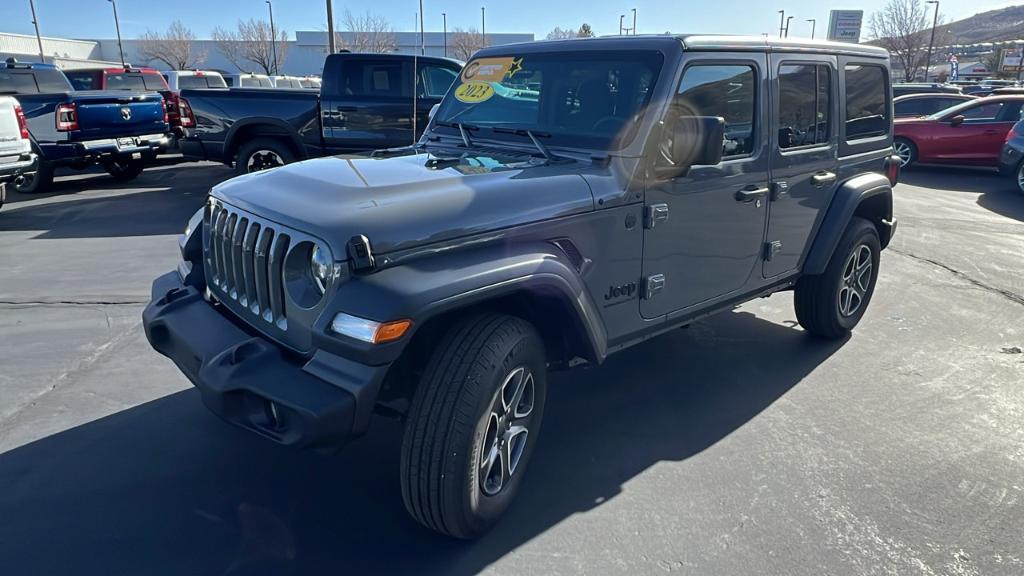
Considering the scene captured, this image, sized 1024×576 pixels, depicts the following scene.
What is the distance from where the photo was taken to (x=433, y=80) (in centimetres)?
945

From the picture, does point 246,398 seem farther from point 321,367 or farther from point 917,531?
point 917,531

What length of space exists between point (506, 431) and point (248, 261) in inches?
48.6

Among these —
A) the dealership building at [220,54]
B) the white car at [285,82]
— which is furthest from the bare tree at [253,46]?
the white car at [285,82]

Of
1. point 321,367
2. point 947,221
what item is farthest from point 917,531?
point 947,221

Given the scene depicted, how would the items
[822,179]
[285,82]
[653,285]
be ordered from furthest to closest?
[285,82]
[822,179]
[653,285]

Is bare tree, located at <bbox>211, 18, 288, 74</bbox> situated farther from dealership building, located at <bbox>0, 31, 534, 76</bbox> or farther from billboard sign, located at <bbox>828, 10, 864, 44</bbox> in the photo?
billboard sign, located at <bbox>828, 10, 864, 44</bbox>

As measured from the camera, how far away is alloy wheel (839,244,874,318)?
4766 mm

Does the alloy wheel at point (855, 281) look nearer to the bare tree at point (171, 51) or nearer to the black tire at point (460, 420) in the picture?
the black tire at point (460, 420)

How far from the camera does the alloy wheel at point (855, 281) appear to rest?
188 inches

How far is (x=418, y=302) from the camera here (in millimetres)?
2264

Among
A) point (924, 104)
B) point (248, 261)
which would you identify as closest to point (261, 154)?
point (248, 261)

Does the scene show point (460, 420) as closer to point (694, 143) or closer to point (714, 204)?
point (694, 143)

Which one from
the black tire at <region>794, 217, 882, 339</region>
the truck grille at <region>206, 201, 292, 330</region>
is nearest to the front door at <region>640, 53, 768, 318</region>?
the black tire at <region>794, 217, 882, 339</region>

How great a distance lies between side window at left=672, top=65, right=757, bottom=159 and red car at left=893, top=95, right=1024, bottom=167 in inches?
420
